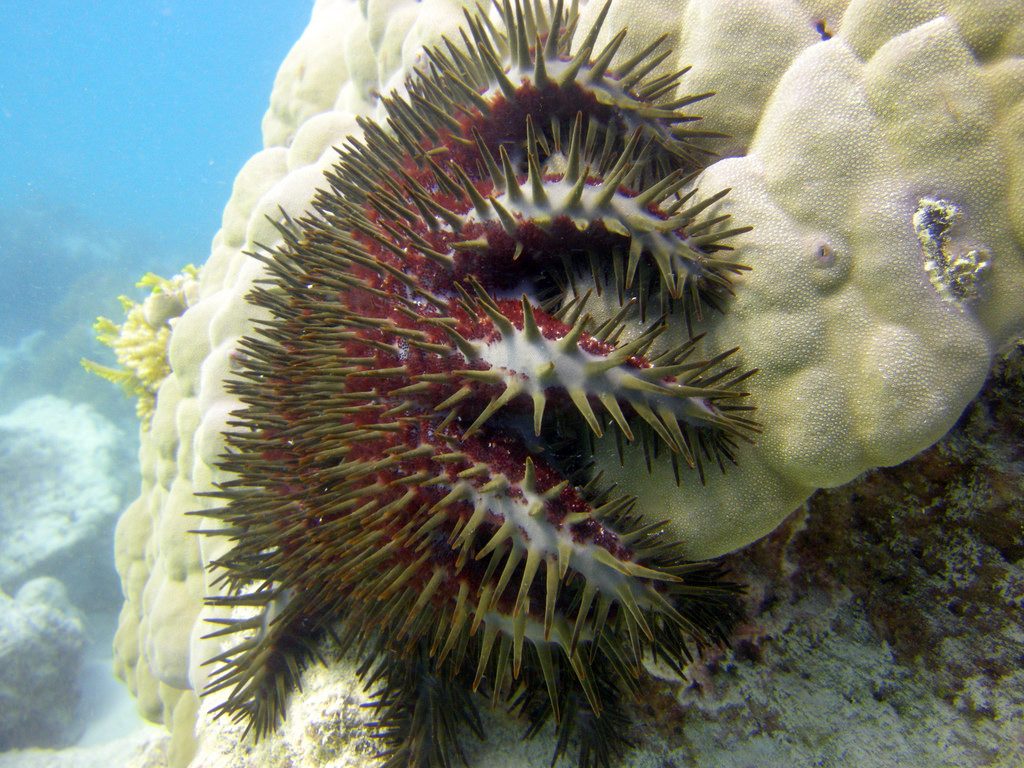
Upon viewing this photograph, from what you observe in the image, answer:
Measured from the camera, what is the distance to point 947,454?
231 cm

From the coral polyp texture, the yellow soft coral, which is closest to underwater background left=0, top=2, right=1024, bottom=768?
the coral polyp texture

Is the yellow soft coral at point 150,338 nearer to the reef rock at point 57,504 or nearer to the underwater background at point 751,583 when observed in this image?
the underwater background at point 751,583

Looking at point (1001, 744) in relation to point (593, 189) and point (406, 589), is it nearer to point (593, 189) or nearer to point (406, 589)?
point (406, 589)

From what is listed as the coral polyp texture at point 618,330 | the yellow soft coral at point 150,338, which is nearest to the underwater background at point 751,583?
the coral polyp texture at point 618,330

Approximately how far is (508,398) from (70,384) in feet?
75.3

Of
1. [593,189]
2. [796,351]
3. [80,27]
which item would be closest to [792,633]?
[796,351]

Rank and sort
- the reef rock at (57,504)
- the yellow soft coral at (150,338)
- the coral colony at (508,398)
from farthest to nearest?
the reef rock at (57,504)
the yellow soft coral at (150,338)
the coral colony at (508,398)

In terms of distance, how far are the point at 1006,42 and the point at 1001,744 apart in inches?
100

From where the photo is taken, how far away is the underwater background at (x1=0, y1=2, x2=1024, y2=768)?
2285mm

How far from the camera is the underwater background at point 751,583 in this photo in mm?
2285

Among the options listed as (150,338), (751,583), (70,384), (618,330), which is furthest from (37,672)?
(618,330)

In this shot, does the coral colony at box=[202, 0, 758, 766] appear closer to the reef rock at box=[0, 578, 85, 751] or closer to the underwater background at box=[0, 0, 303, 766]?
the underwater background at box=[0, 0, 303, 766]

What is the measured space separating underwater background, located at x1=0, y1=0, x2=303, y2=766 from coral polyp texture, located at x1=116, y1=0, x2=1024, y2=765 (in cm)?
1150

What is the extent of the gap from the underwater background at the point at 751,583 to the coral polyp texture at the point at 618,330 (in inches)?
15.4
